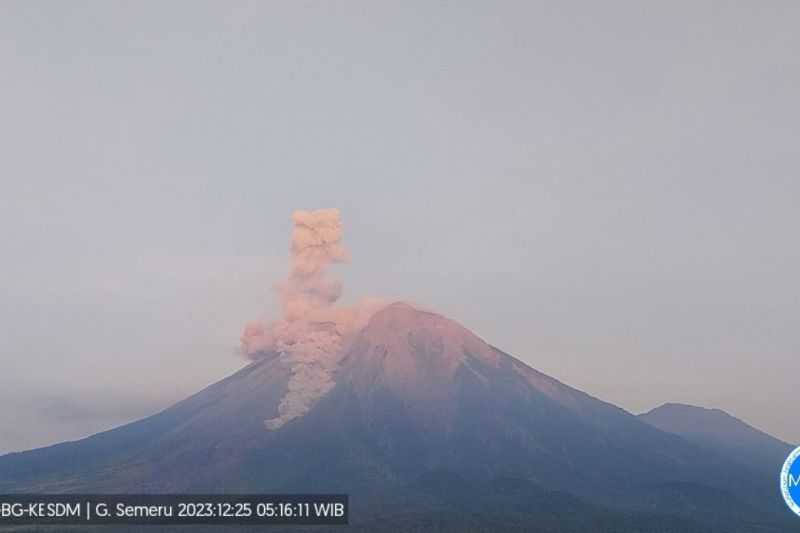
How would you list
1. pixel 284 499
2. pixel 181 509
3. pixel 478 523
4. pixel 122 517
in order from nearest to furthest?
pixel 284 499 < pixel 181 509 < pixel 122 517 < pixel 478 523

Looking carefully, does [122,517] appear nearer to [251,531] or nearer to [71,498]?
[251,531]

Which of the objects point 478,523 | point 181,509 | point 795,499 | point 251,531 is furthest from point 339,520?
point 795,499

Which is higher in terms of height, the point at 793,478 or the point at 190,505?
the point at 793,478

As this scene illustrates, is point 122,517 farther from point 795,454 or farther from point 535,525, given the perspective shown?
point 795,454

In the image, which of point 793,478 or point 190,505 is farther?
point 190,505

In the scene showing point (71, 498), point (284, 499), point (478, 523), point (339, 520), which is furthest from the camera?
point (478, 523)

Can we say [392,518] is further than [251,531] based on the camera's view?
Yes

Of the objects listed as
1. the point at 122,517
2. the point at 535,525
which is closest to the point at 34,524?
the point at 122,517

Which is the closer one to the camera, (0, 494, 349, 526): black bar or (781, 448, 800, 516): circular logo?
(781, 448, 800, 516): circular logo

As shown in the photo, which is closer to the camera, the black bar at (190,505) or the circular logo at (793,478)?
the circular logo at (793,478)
